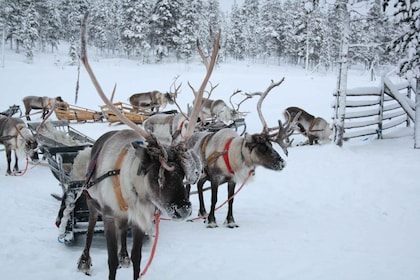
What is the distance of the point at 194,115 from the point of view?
287 cm

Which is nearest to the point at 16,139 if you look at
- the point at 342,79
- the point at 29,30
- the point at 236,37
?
the point at 342,79

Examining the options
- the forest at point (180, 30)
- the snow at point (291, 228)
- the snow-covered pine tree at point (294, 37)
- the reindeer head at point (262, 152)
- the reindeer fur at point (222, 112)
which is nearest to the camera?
the snow at point (291, 228)

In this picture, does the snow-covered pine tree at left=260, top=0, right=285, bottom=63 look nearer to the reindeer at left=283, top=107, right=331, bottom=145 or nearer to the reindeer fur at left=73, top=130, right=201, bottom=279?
the reindeer at left=283, top=107, right=331, bottom=145

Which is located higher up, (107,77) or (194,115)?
(107,77)

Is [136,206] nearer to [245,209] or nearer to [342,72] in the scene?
[245,209]

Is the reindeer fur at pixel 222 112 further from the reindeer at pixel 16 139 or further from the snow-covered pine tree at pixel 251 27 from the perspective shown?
the snow-covered pine tree at pixel 251 27

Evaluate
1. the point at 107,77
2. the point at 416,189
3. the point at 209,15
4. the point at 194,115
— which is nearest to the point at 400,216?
the point at 416,189

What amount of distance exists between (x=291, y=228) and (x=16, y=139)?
7.27m

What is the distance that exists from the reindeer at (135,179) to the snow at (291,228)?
3.05ft

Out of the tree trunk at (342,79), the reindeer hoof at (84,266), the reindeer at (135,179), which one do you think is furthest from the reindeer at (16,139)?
the tree trunk at (342,79)

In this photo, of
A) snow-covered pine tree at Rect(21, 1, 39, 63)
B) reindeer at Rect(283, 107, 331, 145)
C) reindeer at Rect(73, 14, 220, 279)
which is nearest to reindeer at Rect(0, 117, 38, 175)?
reindeer at Rect(73, 14, 220, 279)

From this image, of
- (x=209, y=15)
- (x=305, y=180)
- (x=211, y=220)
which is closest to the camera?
(x=211, y=220)

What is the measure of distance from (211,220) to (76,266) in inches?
85.6

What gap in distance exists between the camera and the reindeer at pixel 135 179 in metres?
2.51
